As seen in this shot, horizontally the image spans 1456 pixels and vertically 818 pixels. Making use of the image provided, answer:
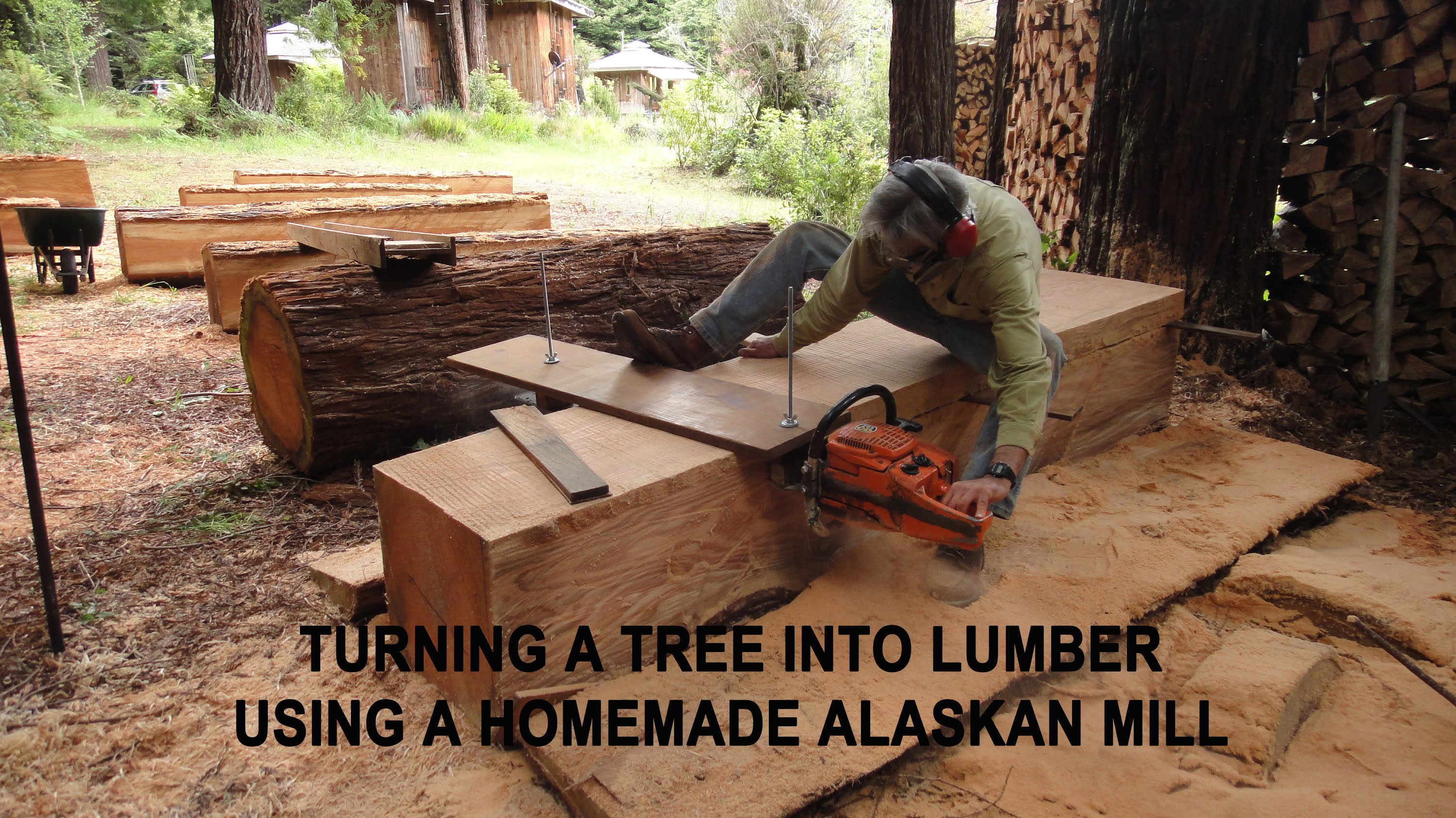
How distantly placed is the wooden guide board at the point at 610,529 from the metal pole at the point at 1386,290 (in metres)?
2.21

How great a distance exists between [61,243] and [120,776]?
5889mm

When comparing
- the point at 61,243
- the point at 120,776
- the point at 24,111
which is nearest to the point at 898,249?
the point at 120,776

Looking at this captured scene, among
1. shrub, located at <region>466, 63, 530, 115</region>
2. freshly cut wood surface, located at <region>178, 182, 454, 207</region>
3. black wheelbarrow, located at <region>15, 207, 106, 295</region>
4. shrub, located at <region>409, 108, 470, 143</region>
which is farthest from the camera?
shrub, located at <region>466, 63, 530, 115</region>

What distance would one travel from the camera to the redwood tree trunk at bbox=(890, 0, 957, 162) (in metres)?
5.35

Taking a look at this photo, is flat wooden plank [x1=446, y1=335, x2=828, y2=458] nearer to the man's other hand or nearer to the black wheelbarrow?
the man's other hand

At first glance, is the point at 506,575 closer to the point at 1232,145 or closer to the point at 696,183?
the point at 1232,145

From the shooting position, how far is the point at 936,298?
2920 millimetres

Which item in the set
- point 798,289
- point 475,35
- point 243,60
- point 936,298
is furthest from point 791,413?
point 475,35

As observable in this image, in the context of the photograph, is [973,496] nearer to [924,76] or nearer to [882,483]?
[882,483]

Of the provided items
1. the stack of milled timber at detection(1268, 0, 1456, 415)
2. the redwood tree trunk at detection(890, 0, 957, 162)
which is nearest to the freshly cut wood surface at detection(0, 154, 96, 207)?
the redwood tree trunk at detection(890, 0, 957, 162)

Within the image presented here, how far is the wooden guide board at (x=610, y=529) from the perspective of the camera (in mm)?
2037

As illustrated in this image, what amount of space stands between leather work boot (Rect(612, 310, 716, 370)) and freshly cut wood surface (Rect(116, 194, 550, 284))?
144 inches

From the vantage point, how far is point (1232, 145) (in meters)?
4.26

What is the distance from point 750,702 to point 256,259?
455cm
